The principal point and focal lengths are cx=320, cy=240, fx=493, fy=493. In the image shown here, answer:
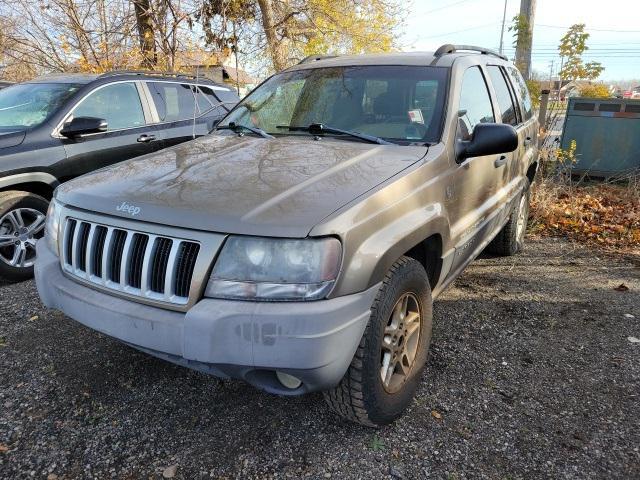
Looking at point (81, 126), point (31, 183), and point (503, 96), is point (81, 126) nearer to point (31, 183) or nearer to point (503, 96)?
point (31, 183)

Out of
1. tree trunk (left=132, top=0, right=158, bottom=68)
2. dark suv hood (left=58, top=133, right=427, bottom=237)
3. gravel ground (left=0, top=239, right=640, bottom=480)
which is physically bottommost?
gravel ground (left=0, top=239, right=640, bottom=480)

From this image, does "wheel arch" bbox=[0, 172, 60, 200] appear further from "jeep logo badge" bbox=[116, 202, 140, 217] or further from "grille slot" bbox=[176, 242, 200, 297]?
"grille slot" bbox=[176, 242, 200, 297]

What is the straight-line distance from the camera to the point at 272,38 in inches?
494

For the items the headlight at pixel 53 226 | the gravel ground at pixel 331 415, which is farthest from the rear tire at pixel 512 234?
the headlight at pixel 53 226

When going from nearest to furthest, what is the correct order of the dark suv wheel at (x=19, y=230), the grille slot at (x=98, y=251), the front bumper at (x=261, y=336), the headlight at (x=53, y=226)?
the front bumper at (x=261, y=336)
the grille slot at (x=98, y=251)
the headlight at (x=53, y=226)
the dark suv wheel at (x=19, y=230)

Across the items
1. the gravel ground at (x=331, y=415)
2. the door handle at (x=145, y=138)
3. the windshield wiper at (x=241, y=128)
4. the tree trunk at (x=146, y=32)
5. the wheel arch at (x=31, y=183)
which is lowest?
the gravel ground at (x=331, y=415)

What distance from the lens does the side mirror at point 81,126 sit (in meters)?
4.38

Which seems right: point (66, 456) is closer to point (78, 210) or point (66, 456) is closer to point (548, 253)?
point (78, 210)

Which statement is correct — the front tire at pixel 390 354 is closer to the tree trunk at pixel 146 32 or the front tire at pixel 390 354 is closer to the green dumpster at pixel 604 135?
the green dumpster at pixel 604 135

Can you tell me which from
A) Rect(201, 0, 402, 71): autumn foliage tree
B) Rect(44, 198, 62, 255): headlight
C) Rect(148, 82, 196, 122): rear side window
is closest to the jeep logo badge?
Rect(44, 198, 62, 255): headlight

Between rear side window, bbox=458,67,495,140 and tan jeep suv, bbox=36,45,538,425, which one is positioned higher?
rear side window, bbox=458,67,495,140

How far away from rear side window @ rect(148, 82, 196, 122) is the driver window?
0.79ft

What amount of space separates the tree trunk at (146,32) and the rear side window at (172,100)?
554 centimetres

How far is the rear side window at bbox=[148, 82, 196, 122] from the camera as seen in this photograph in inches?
214
